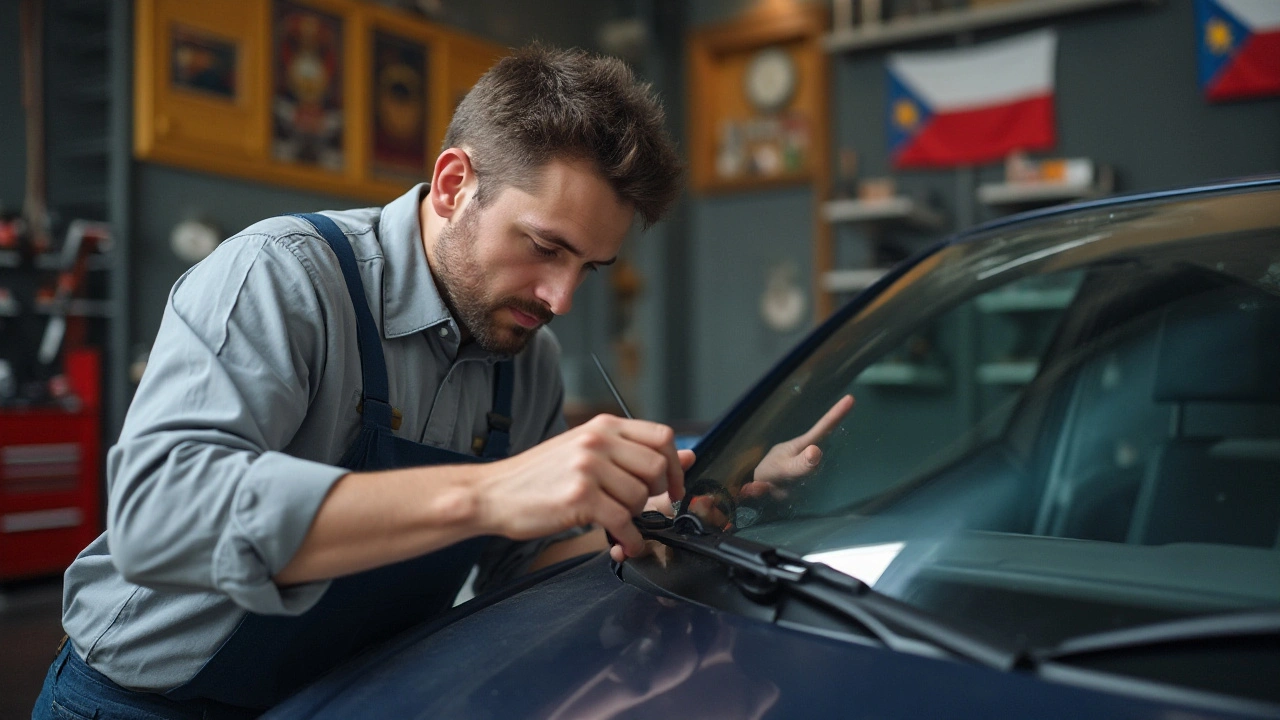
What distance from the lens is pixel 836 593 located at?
0.76m

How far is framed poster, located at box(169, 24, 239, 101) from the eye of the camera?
452 centimetres

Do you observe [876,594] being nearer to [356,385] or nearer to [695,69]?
[356,385]

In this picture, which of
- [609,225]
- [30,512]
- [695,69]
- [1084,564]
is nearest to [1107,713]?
[1084,564]

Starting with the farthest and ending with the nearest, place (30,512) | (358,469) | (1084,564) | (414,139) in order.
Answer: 1. (414,139)
2. (30,512)
3. (358,469)
4. (1084,564)

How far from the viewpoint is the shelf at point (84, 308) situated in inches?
168

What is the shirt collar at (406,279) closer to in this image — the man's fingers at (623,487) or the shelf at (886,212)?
the man's fingers at (623,487)

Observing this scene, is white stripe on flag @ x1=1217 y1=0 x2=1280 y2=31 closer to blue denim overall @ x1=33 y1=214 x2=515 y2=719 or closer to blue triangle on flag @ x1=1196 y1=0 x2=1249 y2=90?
blue triangle on flag @ x1=1196 y1=0 x2=1249 y2=90

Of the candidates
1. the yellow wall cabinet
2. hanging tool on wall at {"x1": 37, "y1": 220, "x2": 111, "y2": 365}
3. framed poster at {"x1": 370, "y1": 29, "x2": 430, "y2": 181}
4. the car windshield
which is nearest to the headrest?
the car windshield

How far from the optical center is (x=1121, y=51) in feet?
15.8

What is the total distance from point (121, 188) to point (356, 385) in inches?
159

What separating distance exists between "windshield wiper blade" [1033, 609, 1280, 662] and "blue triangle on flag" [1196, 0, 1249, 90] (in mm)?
4816

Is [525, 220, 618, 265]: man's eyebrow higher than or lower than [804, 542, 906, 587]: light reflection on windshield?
higher

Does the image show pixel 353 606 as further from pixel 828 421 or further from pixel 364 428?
pixel 828 421

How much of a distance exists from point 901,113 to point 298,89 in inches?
139
